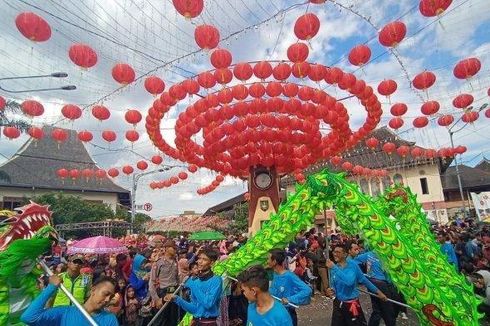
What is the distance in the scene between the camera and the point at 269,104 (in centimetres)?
1083

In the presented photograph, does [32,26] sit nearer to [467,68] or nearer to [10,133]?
[10,133]

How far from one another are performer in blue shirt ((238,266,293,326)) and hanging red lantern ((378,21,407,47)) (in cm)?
625

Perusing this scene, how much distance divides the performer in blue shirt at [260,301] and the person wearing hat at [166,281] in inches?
143

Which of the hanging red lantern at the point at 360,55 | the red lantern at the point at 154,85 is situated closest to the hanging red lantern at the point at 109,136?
the red lantern at the point at 154,85

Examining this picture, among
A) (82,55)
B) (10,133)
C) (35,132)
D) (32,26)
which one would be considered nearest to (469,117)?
(82,55)

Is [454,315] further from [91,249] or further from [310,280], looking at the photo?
[91,249]

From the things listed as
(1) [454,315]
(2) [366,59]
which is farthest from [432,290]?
(2) [366,59]

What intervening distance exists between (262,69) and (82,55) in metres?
4.01

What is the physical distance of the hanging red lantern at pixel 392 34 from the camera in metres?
7.38

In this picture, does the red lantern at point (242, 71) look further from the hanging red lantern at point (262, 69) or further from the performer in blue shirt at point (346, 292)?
the performer in blue shirt at point (346, 292)

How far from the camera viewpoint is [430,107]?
10.8 metres

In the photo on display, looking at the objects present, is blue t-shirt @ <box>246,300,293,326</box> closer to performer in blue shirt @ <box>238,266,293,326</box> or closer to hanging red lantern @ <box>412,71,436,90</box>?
performer in blue shirt @ <box>238,266,293,326</box>

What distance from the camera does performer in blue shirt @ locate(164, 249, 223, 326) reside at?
397 cm

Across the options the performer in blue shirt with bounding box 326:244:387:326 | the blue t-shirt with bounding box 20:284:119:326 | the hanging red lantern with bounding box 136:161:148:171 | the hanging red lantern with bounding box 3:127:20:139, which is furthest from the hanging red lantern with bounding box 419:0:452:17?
the hanging red lantern with bounding box 136:161:148:171
